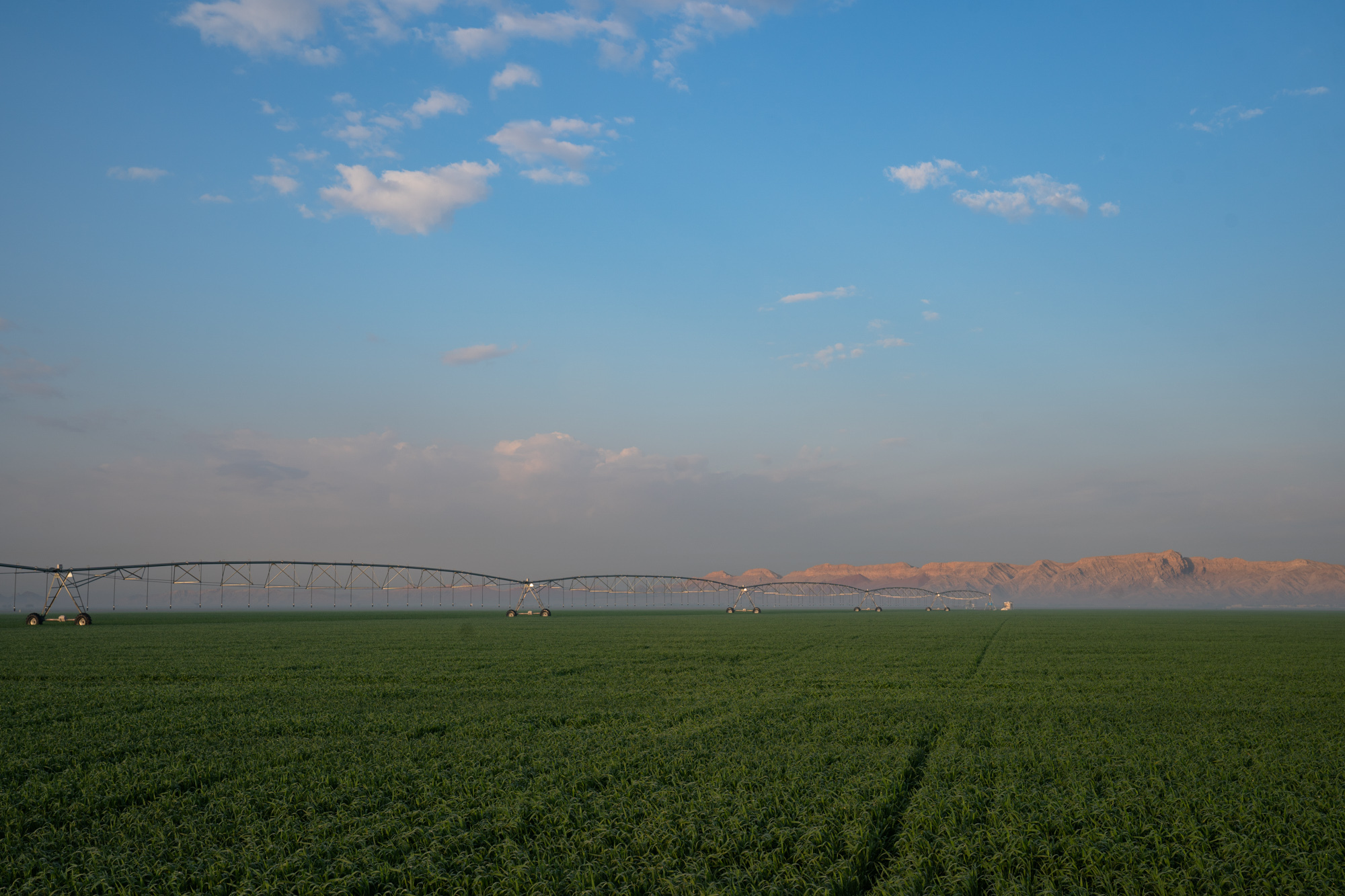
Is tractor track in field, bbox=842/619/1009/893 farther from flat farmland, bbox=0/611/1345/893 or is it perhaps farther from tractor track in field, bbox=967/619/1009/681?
tractor track in field, bbox=967/619/1009/681

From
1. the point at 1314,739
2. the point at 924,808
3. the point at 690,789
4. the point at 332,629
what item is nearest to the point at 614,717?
the point at 690,789

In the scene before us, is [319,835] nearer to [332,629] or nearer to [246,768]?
[246,768]

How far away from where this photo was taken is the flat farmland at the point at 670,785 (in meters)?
6.71

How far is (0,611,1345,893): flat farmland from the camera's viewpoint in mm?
6707

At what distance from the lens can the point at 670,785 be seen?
373 inches

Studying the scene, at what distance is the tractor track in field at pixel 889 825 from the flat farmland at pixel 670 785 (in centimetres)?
4

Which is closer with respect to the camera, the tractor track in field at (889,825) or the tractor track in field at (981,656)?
the tractor track in field at (889,825)

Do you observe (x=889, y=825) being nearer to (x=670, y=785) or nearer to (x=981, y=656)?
(x=670, y=785)

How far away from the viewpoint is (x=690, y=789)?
9195mm

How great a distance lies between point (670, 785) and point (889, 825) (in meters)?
2.74

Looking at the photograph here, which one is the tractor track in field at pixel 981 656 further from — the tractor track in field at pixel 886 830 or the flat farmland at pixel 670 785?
the tractor track in field at pixel 886 830

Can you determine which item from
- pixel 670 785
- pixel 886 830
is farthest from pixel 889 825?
pixel 670 785

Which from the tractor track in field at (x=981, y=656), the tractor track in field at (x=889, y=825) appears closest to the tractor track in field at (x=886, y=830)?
the tractor track in field at (x=889, y=825)

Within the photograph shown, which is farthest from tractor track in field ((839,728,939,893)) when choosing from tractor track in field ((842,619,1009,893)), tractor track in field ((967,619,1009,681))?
tractor track in field ((967,619,1009,681))
